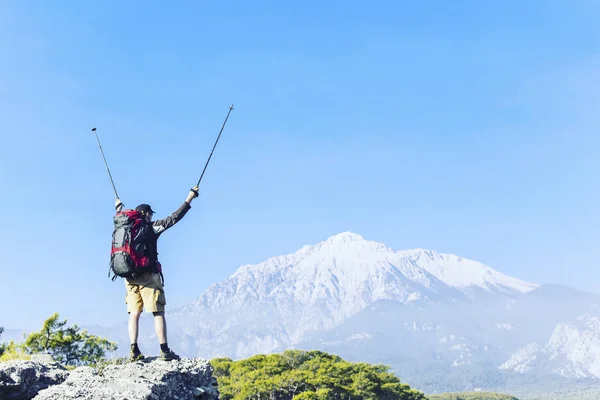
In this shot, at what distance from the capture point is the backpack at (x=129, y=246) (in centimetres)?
935

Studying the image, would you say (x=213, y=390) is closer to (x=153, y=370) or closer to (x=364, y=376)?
(x=153, y=370)

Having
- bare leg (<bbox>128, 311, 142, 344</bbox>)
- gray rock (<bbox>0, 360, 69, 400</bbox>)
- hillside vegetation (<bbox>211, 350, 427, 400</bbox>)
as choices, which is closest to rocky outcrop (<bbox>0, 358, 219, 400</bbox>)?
gray rock (<bbox>0, 360, 69, 400</bbox>)

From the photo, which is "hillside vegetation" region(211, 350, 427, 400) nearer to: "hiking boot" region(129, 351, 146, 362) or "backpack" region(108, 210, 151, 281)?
"hiking boot" region(129, 351, 146, 362)

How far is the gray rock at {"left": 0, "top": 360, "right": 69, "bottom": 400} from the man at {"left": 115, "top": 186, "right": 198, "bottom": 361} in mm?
1423

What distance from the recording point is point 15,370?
29.8 feet

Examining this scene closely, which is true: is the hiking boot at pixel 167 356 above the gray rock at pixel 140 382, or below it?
above

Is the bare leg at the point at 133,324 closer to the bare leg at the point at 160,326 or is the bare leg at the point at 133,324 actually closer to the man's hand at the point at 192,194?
the bare leg at the point at 160,326

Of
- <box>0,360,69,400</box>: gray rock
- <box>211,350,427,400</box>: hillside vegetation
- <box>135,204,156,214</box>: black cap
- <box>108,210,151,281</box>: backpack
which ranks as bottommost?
<box>0,360,69,400</box>: gray rock

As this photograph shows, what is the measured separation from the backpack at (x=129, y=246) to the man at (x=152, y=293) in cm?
13

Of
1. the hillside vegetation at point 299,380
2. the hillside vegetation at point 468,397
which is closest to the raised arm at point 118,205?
the hillside vegetation at point 299,380

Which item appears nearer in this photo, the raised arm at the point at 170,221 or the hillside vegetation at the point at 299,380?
the raised arm at the point at 170,221

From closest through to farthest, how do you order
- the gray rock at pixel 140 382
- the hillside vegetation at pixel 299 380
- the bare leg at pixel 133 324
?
1. the gray rock at pixel 140 382
2. the bare leg at pixel 133 324
3. the hillside vegetation at pixel 299 380

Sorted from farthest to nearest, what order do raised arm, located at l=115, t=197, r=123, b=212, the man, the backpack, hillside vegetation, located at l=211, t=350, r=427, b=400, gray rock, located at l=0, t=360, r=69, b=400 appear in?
hillside vegetation, located at l=211, t=350, r=427, b=400
raised arm, located at l=115, t=197, r=123, b=212
the man
the backpack
gray rock, located at l=0, t=360, r=69, b=400

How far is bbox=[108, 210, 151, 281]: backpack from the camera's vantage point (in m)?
9.35
